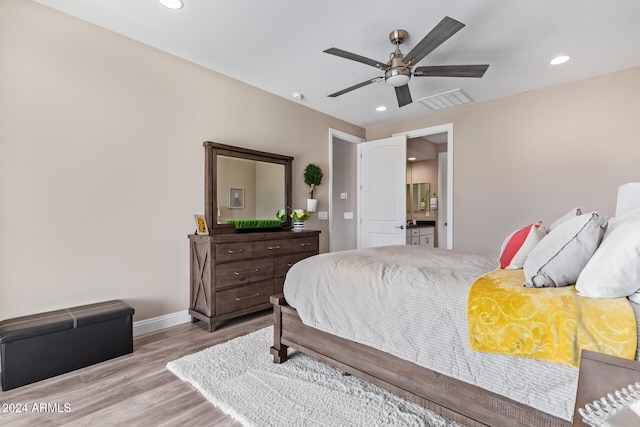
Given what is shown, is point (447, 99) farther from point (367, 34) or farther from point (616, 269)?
point (616, 269)

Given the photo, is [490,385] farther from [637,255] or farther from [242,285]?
[242,285]

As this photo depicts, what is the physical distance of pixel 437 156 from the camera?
20.6 ft

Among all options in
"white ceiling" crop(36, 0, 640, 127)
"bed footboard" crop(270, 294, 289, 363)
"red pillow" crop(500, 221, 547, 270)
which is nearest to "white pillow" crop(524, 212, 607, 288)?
"red pillow" crop(500, 221, 547, 270)

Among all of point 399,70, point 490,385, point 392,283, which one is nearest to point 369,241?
point 399,70

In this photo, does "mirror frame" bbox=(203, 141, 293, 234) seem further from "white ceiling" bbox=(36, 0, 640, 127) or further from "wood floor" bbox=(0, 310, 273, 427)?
"wood floor" bbox=(0, 310, 273, 427)

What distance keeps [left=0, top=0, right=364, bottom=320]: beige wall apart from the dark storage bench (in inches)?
11.4

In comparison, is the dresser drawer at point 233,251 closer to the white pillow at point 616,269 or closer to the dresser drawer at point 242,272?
the dresser drawer at point 242,272

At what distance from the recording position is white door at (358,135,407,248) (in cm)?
453

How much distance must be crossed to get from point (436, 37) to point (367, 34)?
2.32 ft

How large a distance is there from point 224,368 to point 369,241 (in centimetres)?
327

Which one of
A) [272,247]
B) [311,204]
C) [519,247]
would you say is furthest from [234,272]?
[519,247]

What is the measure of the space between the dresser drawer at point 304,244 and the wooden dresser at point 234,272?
0.09 metres

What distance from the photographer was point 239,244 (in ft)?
9.76

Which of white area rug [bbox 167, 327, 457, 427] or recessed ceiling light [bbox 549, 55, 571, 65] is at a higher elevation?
recessed ceiling light [bbox 549, 55, 571, 65]
